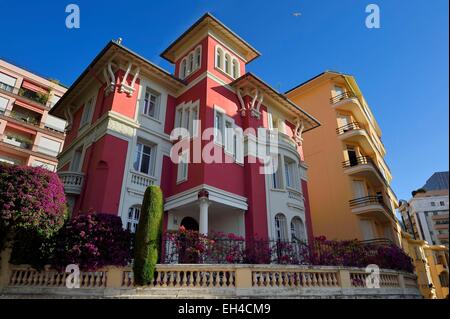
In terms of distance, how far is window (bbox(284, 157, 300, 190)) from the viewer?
18672mm

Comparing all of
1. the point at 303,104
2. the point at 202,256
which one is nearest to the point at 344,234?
the point at 303,104

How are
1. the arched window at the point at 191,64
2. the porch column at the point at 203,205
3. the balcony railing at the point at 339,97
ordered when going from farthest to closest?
the balcony railing at the point at 339,97 < the arched window at the point at 191,64 < the porch column at the point at 203,205

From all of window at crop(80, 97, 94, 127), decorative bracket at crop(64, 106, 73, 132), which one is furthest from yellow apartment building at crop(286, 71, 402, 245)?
decorative bracket at crop(64, 106, 73, 132)

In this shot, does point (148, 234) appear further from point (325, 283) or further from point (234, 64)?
point (234, 64)

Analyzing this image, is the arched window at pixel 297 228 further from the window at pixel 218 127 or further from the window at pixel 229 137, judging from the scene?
the window at pixel 218 127

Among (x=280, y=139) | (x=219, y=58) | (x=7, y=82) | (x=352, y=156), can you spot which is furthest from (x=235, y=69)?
(x=7, y=82)

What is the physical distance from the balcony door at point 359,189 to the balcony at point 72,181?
19371 millimetres

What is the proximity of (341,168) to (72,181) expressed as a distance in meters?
19.4

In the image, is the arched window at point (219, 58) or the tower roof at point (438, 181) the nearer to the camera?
the tower roof at point (438, 181)

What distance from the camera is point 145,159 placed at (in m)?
16.1

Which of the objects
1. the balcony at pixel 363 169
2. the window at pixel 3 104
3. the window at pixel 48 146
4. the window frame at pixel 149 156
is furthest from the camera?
the window at pixel 48 146

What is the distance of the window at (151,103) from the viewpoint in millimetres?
17203

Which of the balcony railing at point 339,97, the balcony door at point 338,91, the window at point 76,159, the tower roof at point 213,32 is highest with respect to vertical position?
the balcony door at point 338,91

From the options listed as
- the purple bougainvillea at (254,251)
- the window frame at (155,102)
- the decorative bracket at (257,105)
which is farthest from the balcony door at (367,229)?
the window frame at (155,102)
